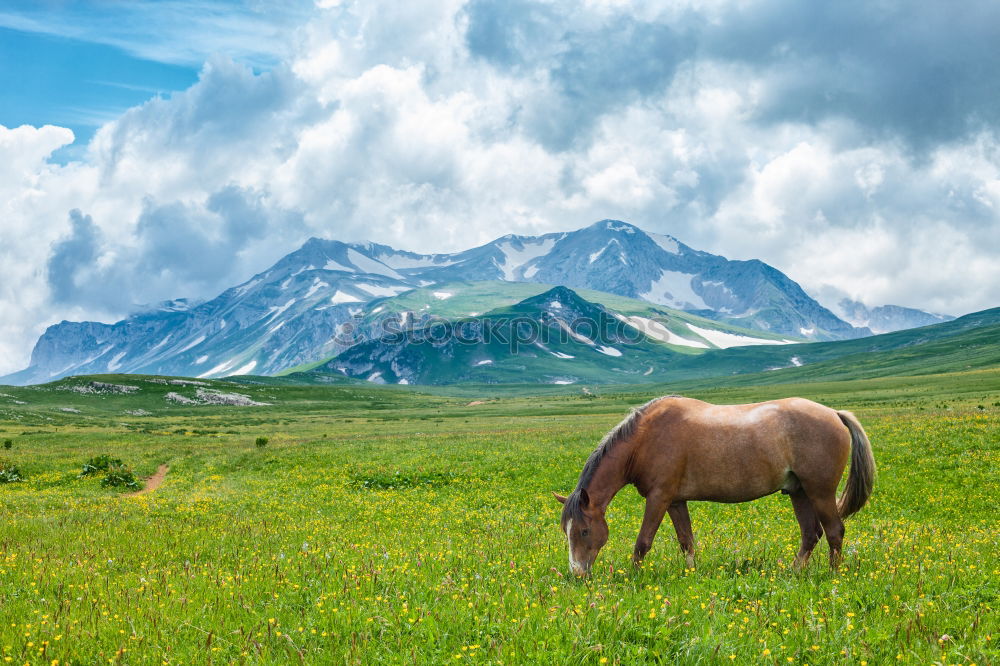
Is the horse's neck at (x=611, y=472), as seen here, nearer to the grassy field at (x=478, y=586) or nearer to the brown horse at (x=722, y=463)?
the brown horse at (x=722, y=463)

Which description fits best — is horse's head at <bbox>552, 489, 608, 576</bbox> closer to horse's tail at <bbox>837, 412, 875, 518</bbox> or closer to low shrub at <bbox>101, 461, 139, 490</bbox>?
horse's tail at <bbox>837, 412, 875, 518</bbox>

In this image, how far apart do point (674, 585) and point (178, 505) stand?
17.7m

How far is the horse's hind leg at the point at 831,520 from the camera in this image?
1074cm

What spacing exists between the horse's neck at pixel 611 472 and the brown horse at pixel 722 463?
0.02 metres

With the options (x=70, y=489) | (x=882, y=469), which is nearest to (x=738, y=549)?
(x=882, y=469)

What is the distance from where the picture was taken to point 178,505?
2106 centimetres

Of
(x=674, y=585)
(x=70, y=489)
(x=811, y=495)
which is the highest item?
(x=811, y=495)

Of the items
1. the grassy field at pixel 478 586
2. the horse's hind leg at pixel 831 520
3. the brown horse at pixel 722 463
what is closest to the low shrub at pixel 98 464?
the grassy field at pixel 478 586

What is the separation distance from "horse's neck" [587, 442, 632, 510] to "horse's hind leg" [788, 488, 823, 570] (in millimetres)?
2985

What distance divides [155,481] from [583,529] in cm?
3103

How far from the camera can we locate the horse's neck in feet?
36.3

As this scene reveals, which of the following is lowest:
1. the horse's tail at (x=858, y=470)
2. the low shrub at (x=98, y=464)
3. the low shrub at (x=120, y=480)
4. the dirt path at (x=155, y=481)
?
the dirt path at (x=155, y=481)

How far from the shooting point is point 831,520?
35.3 ft

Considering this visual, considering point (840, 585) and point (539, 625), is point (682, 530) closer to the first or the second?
point (840, 585)
